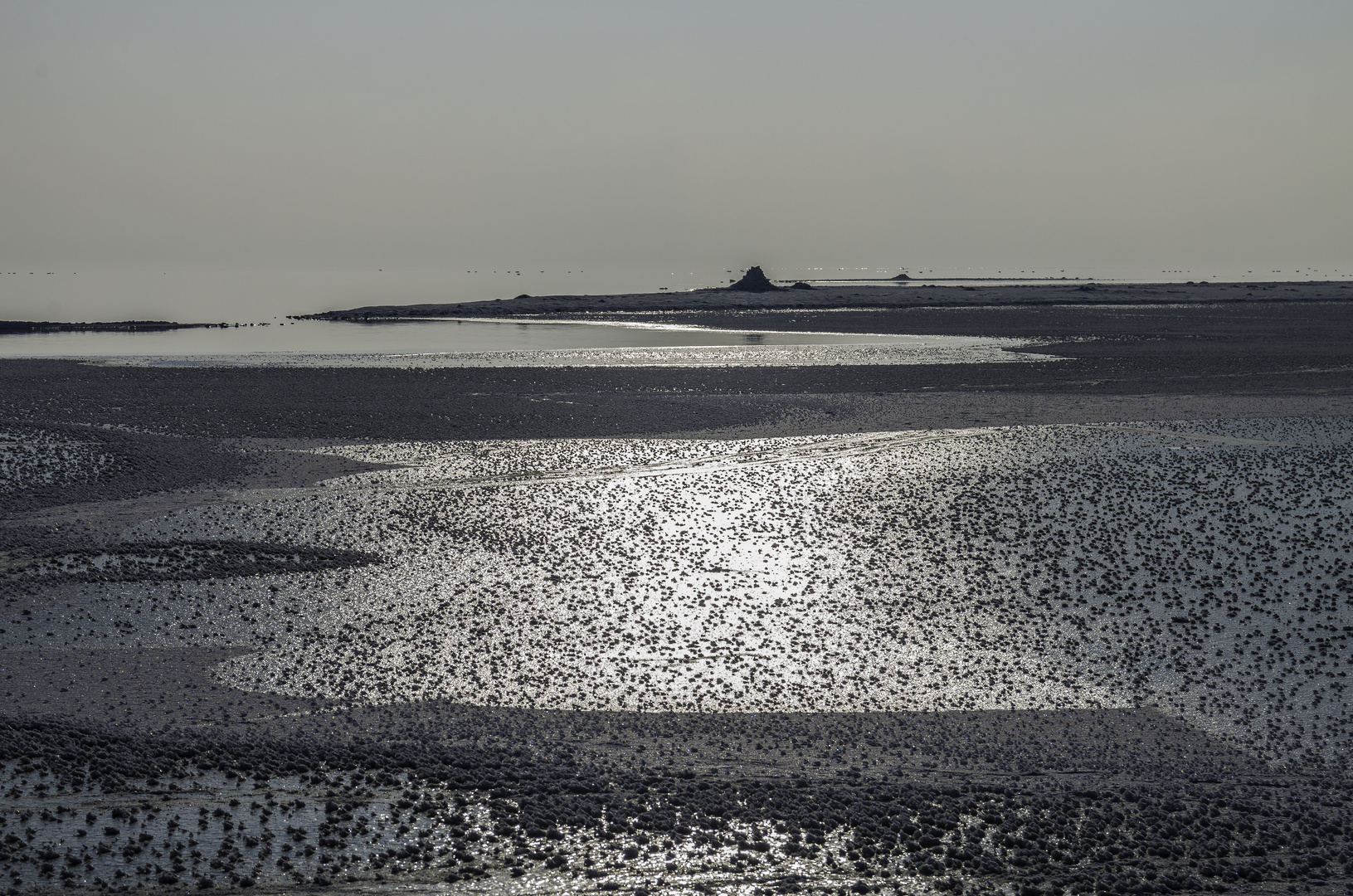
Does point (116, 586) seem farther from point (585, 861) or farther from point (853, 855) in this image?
point (853, 855)

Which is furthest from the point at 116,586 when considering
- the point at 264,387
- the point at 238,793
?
the point at 264,387

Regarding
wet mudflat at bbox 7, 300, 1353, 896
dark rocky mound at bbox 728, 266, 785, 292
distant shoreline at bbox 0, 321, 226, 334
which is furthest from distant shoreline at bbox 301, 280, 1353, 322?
wet mudflat at bbox 7, 300, 1353, 896

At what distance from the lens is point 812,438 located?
31.5m

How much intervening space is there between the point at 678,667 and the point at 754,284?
373ft

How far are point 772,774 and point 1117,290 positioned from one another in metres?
127

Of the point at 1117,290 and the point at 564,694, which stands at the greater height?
the point at 1117,290

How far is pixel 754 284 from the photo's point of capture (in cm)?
12525

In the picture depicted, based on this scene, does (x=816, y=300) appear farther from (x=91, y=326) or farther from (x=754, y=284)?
(x=91, y=326)

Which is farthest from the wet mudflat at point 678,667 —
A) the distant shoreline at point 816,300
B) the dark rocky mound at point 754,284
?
the dark rocky mound at point 754,284

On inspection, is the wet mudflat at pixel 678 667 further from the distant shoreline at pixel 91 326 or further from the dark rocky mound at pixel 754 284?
the dark rocky mound at pixel 754 284

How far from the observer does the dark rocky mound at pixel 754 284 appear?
124 m

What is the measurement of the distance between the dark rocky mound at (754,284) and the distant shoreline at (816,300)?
2037 millimetres

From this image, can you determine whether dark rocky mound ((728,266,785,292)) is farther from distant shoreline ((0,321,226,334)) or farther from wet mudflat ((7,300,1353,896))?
wet mudflat ((7,300,1353,896))

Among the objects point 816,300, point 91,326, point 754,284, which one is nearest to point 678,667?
point 91,326
